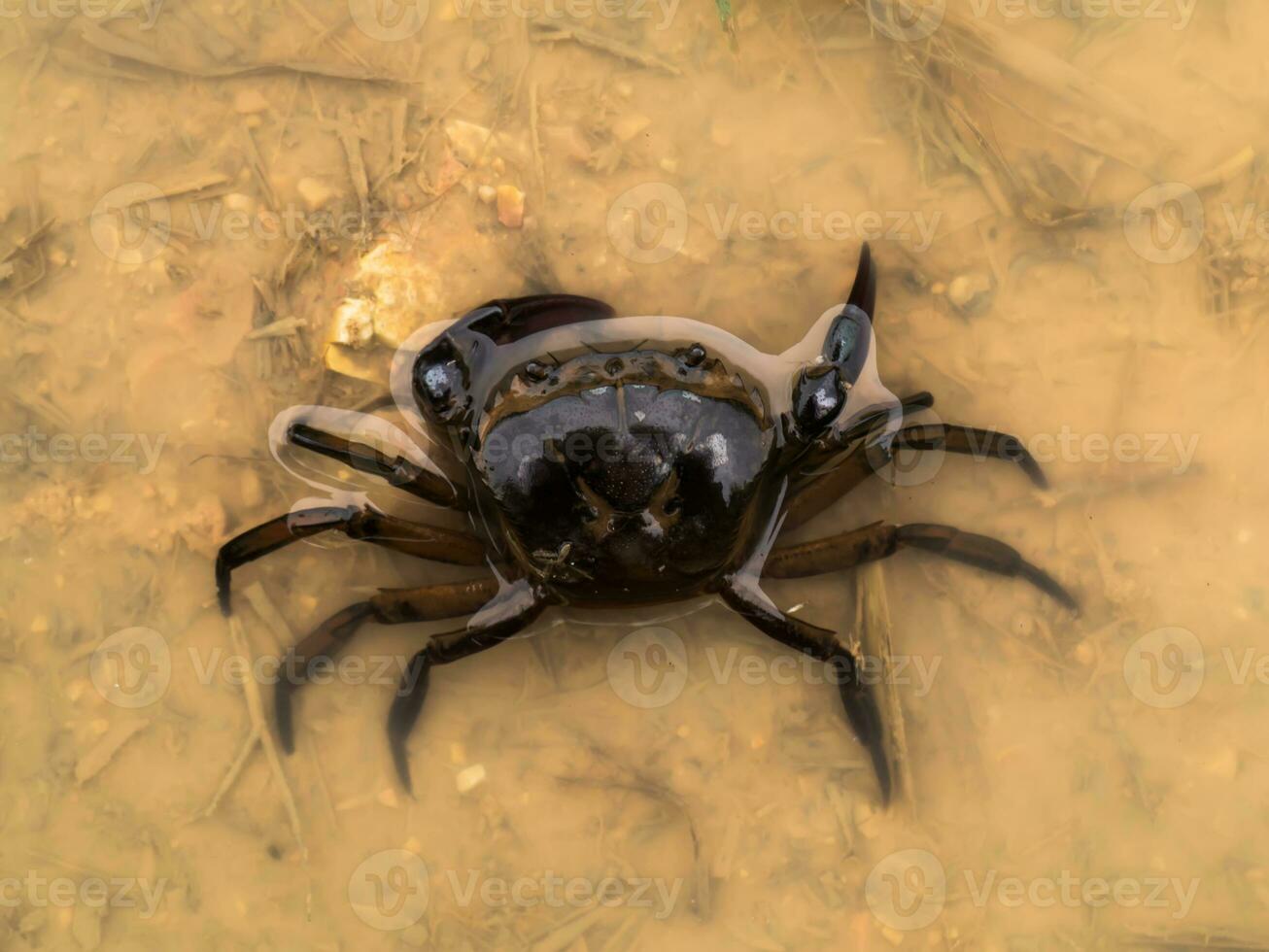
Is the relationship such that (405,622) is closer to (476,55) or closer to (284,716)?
(284,716)

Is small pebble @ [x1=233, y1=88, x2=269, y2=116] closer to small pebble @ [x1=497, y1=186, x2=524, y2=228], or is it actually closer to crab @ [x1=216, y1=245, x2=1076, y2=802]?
small pebble @ [x1=497, y1=186, x2=524, y2=228]

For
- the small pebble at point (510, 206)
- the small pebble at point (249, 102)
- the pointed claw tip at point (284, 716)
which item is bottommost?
the pointed claw tip at point (284, 716)

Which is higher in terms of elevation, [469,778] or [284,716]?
[284,716]

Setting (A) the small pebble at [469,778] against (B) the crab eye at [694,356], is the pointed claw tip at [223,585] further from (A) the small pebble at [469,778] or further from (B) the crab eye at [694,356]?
(B) the crab eye at [694,356]

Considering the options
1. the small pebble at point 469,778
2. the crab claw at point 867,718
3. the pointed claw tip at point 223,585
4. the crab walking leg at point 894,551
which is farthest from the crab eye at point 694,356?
the pointed claw tip at point 223,585

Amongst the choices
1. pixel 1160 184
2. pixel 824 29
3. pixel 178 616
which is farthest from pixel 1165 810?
pixel 178 616

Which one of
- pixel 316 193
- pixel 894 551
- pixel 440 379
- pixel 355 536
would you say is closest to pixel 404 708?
pixel 355 536

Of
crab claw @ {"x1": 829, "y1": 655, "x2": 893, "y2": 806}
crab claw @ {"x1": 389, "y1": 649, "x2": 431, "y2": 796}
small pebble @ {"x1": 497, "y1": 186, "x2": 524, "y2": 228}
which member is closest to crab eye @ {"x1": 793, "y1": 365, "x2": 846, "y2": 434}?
Result: crab claw @ {"x1": 829, "y1": 655, "x2": 893, "y2": 806}
